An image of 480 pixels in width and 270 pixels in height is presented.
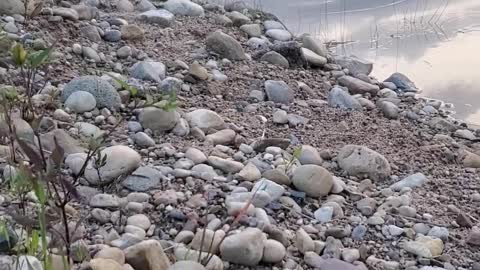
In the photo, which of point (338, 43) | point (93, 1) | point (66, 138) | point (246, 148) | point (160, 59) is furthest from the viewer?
point (338, 43)

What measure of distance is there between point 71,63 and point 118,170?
0.87 m

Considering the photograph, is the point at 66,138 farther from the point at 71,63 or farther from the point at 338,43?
the point at 338,43

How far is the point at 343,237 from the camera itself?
1707 mm

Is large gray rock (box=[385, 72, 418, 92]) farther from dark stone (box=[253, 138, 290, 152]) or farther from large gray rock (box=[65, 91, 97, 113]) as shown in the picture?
large gray rock (box=[65, 91, 97, 113])

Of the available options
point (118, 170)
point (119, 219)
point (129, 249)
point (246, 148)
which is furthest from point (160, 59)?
point (129, 249)

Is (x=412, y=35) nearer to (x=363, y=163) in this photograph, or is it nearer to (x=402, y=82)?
(x=402, y=82)

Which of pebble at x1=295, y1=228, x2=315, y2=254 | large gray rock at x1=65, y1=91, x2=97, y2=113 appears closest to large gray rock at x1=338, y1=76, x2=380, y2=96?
large gray rock at x1=65, y1=91, x2=97, y2=113

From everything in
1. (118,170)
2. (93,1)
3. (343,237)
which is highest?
(93,1)

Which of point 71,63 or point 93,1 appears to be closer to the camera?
point 71,63

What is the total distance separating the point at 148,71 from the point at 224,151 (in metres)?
0.59

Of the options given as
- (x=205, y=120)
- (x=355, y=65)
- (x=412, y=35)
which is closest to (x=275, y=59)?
(x=355, y=65)

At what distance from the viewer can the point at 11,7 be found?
2.73 metres

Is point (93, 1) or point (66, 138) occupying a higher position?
point (93, 1)

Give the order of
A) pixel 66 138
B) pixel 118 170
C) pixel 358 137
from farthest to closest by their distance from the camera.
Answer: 1. pixel 358 137
2. pixel 66 138
3. pixel 118 170
